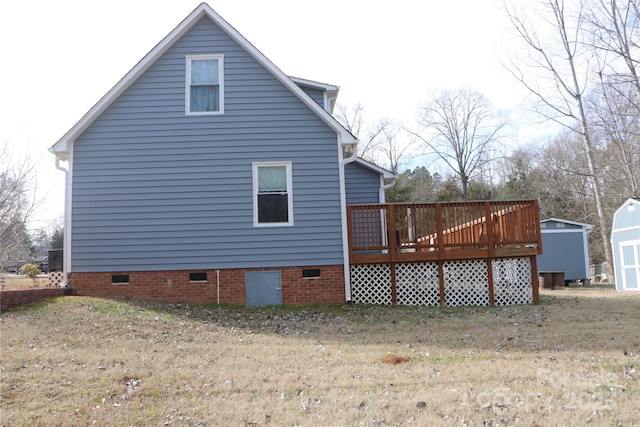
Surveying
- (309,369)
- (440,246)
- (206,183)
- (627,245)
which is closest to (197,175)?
(206,183)

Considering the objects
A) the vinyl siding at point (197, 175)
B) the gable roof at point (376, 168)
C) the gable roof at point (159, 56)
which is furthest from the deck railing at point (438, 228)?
the gable roof at point (376, 168)

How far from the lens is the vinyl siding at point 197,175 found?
11891 millimetres

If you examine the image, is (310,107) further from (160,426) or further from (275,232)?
(160,426)

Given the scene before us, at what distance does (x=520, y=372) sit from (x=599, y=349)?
6.32ft

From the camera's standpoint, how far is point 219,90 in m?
12.3

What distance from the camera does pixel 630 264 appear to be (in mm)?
19766

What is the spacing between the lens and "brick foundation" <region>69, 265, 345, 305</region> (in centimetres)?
1177

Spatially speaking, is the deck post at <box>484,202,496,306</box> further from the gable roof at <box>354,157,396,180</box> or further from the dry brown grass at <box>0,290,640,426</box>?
the gable roof at <box>354,157,396,180</box>

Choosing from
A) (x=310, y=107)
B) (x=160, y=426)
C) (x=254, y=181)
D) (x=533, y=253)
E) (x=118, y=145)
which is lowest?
(x=160, y=426)

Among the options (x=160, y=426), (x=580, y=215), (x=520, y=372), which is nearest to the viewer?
(x=160, y=426)

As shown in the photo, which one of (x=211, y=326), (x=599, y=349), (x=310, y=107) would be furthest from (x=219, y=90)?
(x=599, y=349)

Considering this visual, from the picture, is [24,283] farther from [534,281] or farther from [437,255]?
[534,281]

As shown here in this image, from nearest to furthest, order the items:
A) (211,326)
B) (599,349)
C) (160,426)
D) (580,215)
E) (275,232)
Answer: (160,426)
(599,349)
(211,326)
(275,232)
(580,215)

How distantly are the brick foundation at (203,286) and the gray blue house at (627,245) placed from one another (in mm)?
12821
